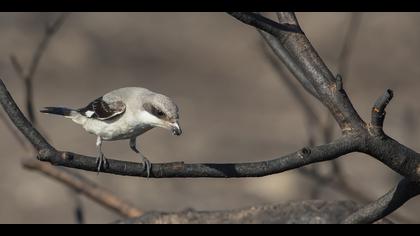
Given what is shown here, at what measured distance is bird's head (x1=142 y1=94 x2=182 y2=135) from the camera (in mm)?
3361

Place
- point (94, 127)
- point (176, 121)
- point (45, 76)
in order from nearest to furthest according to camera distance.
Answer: point (176, 121) → point (94, 127) → point (45, 76)

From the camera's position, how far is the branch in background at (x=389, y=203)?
2.57m

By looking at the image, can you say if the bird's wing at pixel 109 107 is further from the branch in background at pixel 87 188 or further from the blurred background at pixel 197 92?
→ the blurred background at pixel 197 92

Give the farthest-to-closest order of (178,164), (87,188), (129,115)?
(87,188) → (129,115) → (178,164)

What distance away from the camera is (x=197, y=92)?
31.6 feet

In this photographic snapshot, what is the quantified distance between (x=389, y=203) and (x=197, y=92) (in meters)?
7.06

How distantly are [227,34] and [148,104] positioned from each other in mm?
7611

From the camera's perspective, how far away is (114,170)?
2328 millimetres

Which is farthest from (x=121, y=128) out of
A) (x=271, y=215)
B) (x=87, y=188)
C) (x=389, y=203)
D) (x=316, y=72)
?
(x=389, y=203)

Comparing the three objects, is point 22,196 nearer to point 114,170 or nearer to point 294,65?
point 294,65

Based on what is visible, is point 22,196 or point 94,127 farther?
point 22,196

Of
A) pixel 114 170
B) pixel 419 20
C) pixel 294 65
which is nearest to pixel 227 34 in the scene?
pixel 419 20

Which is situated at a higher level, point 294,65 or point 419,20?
point 294,65

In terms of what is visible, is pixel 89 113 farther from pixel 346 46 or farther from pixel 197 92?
pixel 197 92
